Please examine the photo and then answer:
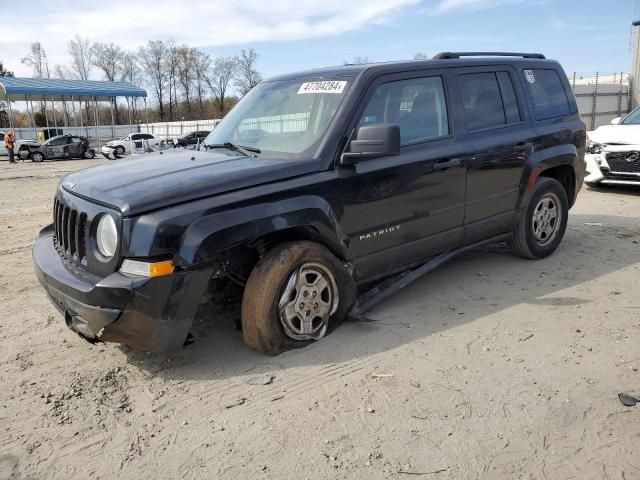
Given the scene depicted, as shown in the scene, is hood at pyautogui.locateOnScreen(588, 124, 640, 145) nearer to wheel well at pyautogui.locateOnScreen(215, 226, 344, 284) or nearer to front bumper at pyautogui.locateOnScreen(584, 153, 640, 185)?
front bumper at pyautogui.locateOnScreen(584, 153, 640, 185)

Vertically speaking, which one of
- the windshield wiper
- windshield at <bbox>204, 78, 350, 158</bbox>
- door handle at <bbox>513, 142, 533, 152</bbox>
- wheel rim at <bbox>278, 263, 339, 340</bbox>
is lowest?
wheel rim at <bbox>278, 263, 339, 340</bbox>

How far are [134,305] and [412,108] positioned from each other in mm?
2572

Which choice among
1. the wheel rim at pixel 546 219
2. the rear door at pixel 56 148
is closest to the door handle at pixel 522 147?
the wheel rim at pixel 546 219

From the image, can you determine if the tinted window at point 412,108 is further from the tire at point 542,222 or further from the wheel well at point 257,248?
the tire at point 542,222

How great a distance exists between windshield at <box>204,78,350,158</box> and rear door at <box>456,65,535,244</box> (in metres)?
1.29


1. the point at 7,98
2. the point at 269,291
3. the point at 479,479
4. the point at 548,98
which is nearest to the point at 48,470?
the point at 269,291

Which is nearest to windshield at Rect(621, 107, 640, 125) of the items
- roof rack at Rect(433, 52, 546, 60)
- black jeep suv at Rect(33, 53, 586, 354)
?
roof rack at Rect(433, 52, 546, 60)

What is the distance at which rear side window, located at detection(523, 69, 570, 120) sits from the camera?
17.3ft

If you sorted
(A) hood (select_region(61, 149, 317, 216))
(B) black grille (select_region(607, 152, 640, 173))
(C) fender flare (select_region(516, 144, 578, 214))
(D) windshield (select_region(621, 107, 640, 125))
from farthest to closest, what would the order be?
(D) windshield (select_region(621, 107, 640, 125)), (B) black grille (select_region(607, 152, 640, 173)), (C) fender flare (select_region(516, 144, 578, 214)), (A) hood (select_region(61, 149, 317, 216))

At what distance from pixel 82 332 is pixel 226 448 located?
4.09ft

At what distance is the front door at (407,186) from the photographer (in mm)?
3842

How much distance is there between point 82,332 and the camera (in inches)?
129

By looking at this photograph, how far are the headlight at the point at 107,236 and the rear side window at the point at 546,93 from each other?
4113 mm

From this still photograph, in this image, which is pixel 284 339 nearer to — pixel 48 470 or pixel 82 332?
pixel 82 332
